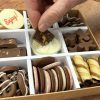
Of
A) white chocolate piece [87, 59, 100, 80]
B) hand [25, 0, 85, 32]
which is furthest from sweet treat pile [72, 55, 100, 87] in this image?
hand [25, 0, 85, 32]

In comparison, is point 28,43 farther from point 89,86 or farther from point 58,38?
point 89,86

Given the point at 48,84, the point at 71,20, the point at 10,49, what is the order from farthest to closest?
the point at 71,20
the point at 10,49
the point at 48,84

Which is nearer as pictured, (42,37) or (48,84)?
(48,84)

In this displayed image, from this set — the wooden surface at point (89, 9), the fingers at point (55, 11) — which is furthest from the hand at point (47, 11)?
the wooden surface at point (89, 9)

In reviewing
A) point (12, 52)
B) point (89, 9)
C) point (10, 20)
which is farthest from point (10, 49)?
point (89, 9)

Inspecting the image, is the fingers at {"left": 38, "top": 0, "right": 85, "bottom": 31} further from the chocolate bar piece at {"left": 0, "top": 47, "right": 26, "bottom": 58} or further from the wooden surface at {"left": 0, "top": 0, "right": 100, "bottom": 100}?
the wooden surface at {"left": 0, "top": 0, "right": 100, "bottom": 100}

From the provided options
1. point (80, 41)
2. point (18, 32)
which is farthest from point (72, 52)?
point (18, 32)

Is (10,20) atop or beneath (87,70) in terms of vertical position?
atop

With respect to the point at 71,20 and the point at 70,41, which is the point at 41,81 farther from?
the point at 71,20
